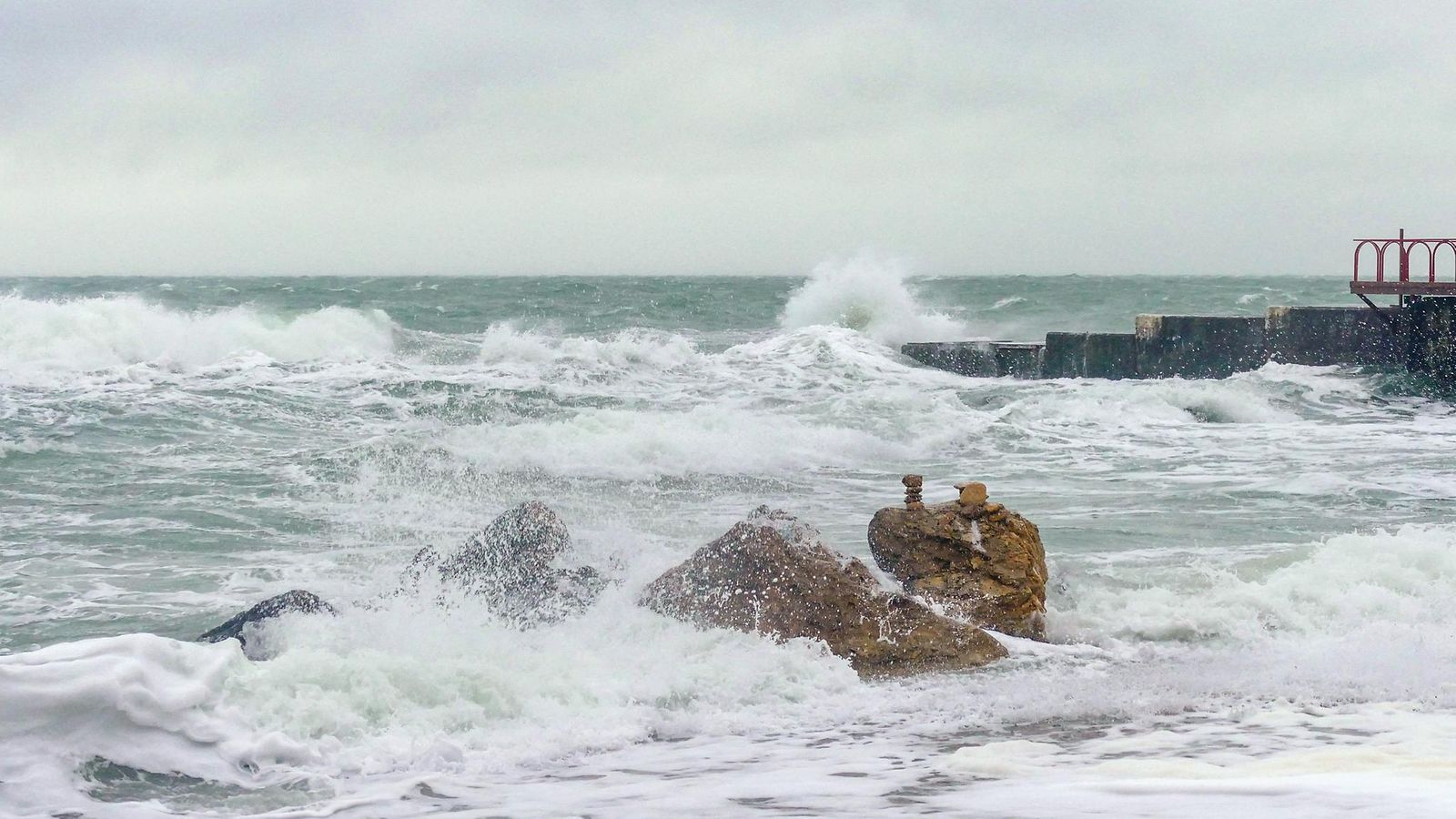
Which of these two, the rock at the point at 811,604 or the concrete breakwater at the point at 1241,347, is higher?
the concrete breakwater at the point at 1241,347

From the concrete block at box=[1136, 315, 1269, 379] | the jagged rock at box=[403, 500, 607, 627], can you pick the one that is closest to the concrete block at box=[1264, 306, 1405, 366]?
the concrete block at box=[1136, 315, 1269, 379]

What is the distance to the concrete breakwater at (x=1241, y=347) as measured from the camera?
738 inches

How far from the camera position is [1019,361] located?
21.1 m

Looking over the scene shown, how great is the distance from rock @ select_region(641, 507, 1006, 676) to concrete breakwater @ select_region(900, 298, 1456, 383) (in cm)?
1487

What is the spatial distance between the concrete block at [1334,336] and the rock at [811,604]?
15.3 meters

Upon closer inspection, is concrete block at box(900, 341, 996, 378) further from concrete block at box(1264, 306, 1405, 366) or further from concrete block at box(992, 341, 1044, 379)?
concrete block at box(1264, 306, 1405, 366)

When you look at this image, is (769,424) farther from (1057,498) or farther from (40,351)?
(40,351)

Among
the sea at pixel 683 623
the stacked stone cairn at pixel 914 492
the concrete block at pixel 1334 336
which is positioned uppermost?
the concrete block at pixel 1334 336

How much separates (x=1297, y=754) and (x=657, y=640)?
2549 mm

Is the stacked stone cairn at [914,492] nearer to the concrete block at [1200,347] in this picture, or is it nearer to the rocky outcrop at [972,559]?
the rocky outcrop at [972,559]

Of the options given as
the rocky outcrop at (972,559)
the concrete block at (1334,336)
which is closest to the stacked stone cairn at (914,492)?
the rocky outcrop at (972,559)

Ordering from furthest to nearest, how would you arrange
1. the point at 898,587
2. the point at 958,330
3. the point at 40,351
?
the point at 958,330, the point at 40,351, the point at 898,587

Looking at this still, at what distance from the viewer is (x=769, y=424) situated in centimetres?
1398

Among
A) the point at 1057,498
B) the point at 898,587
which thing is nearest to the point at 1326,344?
the point at 1057,498
